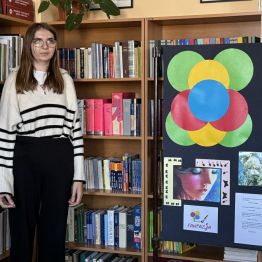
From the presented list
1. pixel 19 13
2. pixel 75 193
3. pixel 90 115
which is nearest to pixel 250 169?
pixel 75 193

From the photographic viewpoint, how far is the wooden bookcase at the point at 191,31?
2.74 metres

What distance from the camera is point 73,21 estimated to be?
2.80 m

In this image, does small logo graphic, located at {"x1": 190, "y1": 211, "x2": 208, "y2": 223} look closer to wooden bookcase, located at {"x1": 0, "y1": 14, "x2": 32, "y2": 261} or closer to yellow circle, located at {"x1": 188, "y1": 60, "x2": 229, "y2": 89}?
yellow circle, located at {"x1": 188, "y1": 60, "x2": 229, "y2": 89}

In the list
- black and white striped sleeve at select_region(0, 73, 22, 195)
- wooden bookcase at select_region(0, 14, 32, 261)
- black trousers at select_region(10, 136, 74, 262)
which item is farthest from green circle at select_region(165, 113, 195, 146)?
wooden bookcase at select_region(0, 14, 32, 261)

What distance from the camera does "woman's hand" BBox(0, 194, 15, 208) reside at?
2.34 metres

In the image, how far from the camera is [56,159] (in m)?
2.37

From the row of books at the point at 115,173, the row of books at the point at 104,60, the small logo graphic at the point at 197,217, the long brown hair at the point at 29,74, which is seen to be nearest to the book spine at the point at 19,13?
the row of books at the point at 104,60

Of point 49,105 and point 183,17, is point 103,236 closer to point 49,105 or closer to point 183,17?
point 49,105

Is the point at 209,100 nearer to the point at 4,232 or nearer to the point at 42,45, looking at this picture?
the point at 42,45

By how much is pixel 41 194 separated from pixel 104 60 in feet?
3.17

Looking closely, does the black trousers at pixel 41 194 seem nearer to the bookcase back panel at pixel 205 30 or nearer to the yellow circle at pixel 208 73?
the yellow circle at pixel 208 73

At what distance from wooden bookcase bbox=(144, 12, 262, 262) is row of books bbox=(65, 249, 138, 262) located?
0.70 feet

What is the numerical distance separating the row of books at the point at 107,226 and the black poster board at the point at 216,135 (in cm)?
54

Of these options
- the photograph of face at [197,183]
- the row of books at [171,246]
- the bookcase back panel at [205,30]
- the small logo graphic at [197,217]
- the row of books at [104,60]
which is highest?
the bookcase back panel at [205,30]
